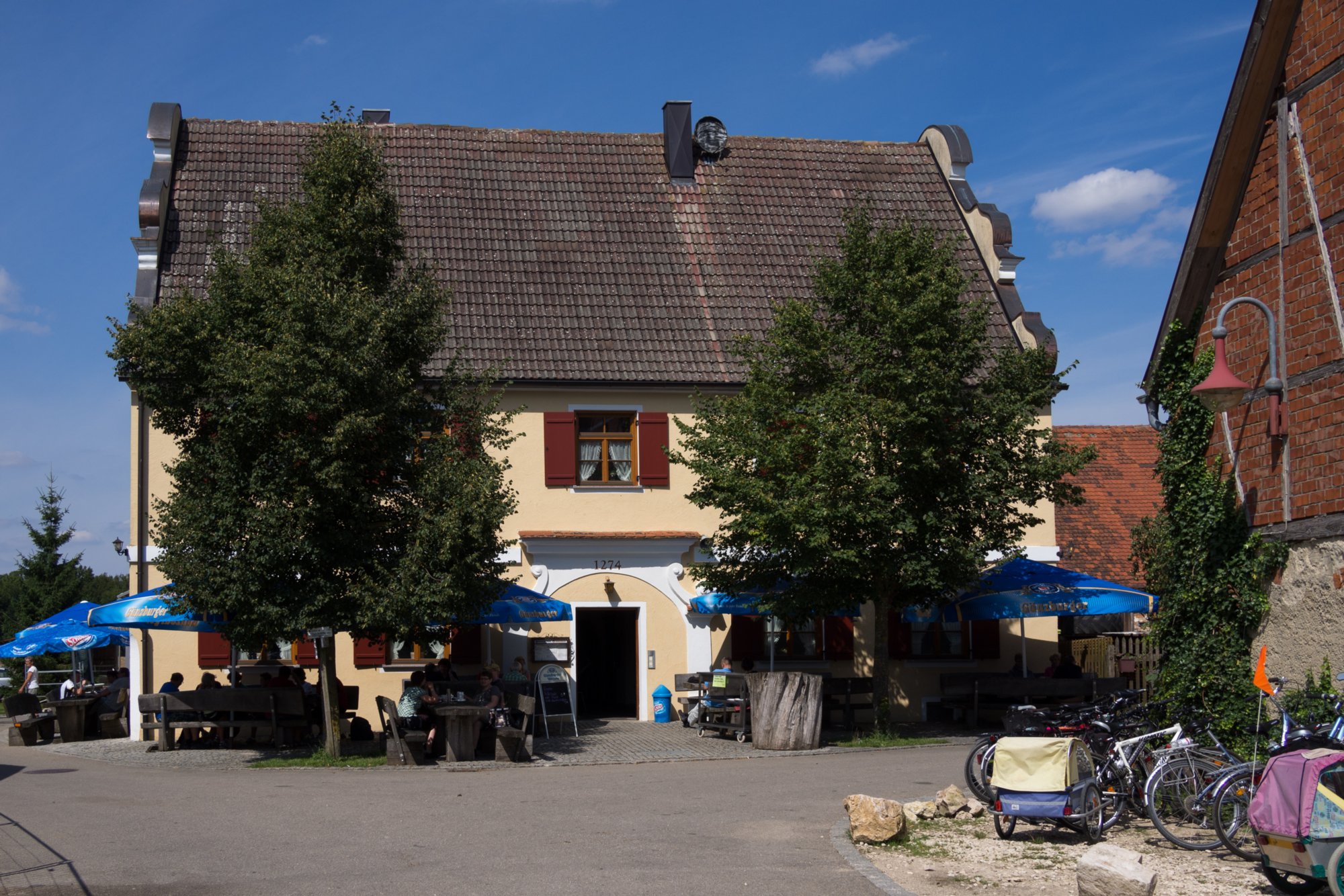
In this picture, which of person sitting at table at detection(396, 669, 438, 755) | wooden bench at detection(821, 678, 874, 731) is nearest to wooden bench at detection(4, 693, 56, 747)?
person sitting at table at detection(396, 669, 438, 755)

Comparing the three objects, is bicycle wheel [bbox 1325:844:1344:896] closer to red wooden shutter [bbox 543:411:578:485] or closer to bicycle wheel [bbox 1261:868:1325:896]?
bicycle wheel [bbox 1261:868:1325:896]

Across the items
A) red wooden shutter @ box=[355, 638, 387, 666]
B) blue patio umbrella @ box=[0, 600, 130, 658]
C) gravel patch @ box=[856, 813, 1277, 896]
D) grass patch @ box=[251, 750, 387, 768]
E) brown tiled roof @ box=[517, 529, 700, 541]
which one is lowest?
gravel patch @ box=[856, 813, 1277, 896]

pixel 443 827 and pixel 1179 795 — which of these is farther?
pixel 443 827

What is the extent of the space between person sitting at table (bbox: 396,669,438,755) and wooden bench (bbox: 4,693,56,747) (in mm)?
7451

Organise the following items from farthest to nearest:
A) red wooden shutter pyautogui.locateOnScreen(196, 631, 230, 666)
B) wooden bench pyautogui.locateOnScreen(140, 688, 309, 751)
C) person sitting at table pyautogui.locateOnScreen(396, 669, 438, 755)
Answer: red wooden shutter pyautogui.locateOnScreen(196, 631, 230, 666), wooden bench pyautogui.locateOnScreen(140, 688, 309, 751), person sitting at table pyautogui.locateOnScreen(396, 669, 438, 755)

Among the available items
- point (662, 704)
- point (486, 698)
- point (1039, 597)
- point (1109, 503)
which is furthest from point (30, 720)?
point (1109, 503)

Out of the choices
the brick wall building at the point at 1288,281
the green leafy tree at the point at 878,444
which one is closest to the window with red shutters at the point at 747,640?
the green leafy tree at the point at 878,444

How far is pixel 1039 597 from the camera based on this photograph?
21.0 m

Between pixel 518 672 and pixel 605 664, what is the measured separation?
456cm

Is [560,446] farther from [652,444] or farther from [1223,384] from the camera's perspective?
[1223,384]

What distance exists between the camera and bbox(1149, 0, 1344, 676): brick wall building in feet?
37.2

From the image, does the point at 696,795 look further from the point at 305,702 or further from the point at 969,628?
the point at 969,628

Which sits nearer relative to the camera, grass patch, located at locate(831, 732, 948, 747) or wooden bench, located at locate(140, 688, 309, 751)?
wooden bench, located at locate(140, 688, 309, 751)

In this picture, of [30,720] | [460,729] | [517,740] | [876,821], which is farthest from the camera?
[30,720]
